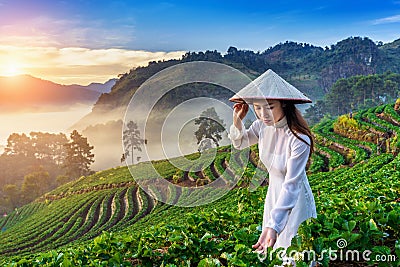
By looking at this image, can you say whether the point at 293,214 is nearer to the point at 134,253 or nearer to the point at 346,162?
the point at 134,253

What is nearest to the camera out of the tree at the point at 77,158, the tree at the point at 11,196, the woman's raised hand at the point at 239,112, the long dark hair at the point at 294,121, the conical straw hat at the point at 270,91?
the conical straw hat at the point at 270,91

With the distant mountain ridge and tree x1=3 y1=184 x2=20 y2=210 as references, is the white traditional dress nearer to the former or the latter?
tree x1=3 y1=184 x2=20 y2=210

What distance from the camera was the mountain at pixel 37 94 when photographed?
119431mm

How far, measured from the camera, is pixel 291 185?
8.38 ft

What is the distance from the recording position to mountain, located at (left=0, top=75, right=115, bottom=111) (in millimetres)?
119431

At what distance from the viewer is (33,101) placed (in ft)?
417

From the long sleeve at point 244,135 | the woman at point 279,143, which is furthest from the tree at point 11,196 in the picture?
the woman at point 279,143

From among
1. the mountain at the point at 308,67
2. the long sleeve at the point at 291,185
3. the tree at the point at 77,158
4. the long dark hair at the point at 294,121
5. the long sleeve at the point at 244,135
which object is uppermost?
the mountain at the point at 308,67

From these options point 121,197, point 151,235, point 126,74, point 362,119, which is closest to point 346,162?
point 362,119

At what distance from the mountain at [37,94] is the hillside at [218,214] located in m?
86.0

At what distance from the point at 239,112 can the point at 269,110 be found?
245 millimetres

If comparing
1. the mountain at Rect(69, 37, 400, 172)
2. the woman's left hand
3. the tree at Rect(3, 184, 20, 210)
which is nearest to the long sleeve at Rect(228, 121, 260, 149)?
the woman's left hand

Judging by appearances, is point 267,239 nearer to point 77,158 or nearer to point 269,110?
point 269,110

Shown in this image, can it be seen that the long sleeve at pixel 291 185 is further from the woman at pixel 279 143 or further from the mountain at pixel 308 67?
the mountain at pixel 308 67
